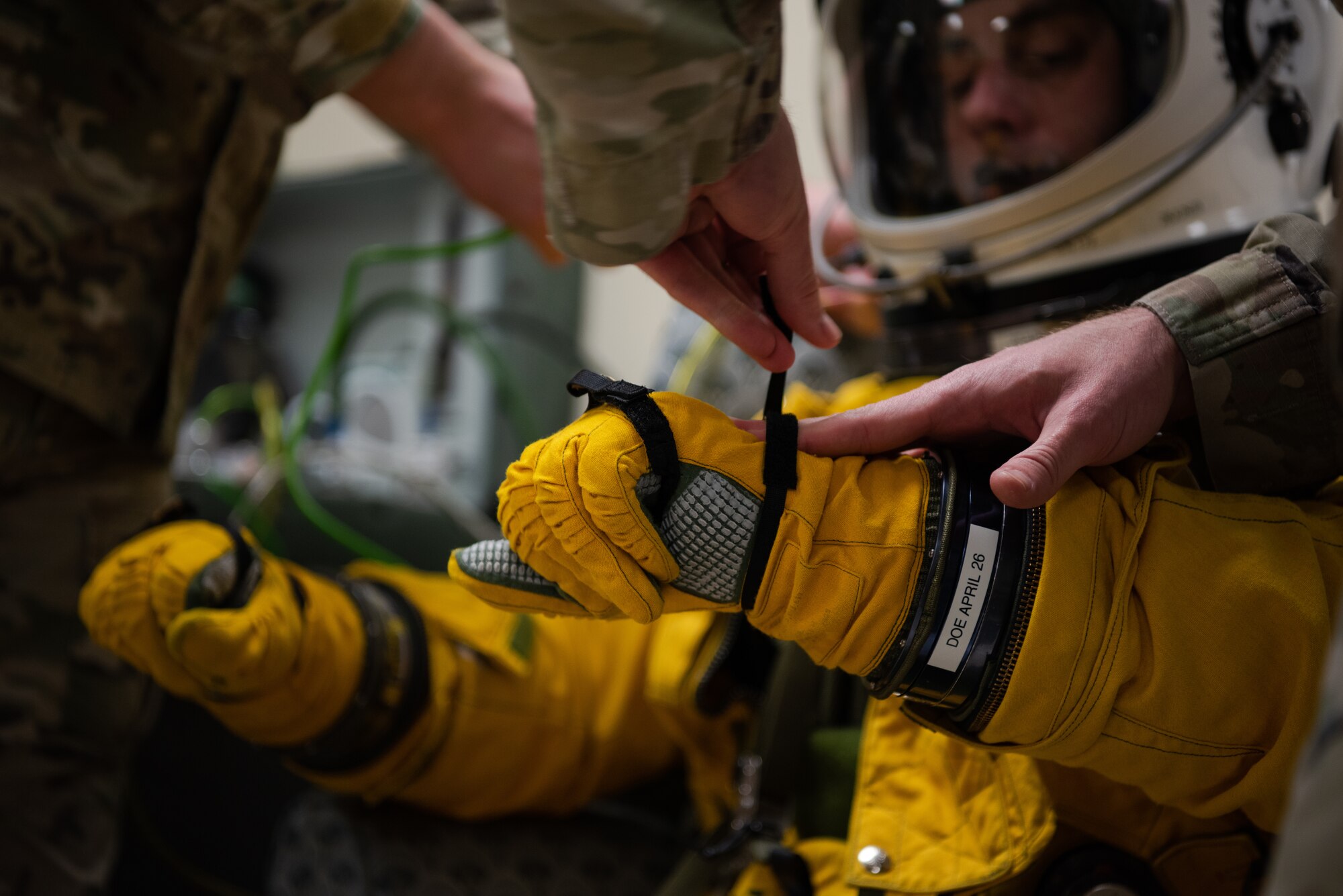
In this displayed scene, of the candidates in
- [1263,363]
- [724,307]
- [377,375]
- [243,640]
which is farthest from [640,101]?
[377,375]

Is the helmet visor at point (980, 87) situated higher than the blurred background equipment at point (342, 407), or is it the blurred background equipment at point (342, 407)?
the helmet visor at point (980, 87)

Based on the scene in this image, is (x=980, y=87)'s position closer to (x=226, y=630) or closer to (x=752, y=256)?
(x=752, y=256)

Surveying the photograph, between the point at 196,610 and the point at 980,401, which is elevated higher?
the point at 980,401

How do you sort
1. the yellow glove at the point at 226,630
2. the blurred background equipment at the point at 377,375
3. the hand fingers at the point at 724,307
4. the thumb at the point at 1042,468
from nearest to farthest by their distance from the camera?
the thumb at the point at 1042,468
the hand fingers at the point at 724,307
the yellow glove at the point at 226,630
the blurred background equipment at the point at 377,375

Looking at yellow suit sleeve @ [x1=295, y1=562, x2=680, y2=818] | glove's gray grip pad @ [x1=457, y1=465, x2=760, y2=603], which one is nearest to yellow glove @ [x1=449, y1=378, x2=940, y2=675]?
glove's gray grip pad @ [x1=457, y1=465, x2=760, y2=603]

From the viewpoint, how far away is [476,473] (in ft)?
5.18

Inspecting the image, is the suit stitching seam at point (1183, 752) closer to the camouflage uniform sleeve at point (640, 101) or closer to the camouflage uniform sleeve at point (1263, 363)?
the camouflage uniform sleeve at point (1263, 363)

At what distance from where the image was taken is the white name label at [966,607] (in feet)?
1.37

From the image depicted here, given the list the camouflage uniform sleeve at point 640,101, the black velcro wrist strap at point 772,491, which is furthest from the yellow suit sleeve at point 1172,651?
the camouflage uniform sleeve at point 640,101

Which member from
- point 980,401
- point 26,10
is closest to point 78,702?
point 26,10

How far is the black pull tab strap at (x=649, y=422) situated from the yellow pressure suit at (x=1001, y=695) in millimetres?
95

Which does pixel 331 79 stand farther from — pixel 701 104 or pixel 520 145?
pixel 701 104

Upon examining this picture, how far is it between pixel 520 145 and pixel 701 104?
1.48 ft

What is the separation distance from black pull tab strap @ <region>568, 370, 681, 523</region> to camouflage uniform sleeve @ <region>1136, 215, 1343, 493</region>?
0.89 feet
